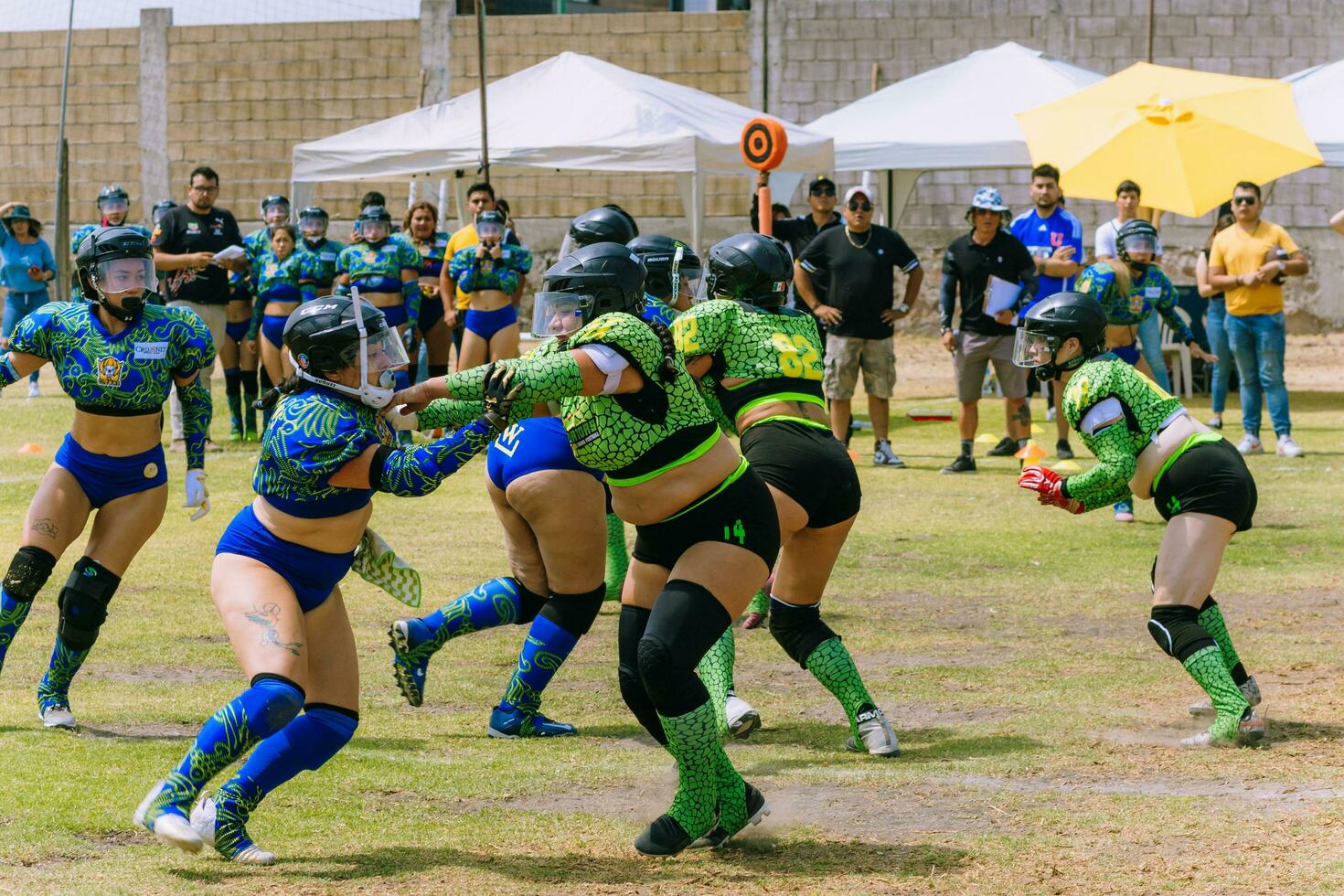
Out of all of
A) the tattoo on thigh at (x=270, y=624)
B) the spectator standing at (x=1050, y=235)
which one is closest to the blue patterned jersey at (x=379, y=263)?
the spectator standing at (x=1050, y=235)

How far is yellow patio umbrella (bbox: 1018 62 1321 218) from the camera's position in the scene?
15.4m

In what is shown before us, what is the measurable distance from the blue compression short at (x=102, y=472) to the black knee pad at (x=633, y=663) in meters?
2.47

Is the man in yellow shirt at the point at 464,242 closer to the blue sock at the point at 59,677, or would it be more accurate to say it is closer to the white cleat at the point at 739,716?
the blue sock at the point at 59,677

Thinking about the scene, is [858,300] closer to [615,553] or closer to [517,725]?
[615,553]

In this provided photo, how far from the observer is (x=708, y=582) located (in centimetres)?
509

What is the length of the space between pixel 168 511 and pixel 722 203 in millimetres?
15246

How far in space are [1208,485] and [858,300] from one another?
24.8 ft

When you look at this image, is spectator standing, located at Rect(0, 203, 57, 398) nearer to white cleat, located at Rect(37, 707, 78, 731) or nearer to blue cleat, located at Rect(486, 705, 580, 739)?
white cleat, located at Rect(37, 707, 78, 731)

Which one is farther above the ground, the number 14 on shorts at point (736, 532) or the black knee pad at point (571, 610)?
the number 14 on shorts at point (736, 532)

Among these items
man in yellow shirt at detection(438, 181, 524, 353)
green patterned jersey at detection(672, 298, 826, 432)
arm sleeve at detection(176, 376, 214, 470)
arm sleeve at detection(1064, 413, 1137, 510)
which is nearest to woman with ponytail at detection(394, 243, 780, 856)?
green patterned jersey at detection(672, 298, 826, 432)

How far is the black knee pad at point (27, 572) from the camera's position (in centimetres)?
665

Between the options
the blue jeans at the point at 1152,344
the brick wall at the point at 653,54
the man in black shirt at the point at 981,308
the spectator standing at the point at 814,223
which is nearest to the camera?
the blue jeans at the point at 1152,344

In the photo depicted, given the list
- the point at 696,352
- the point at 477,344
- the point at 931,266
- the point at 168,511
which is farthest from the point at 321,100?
the point at 696,352

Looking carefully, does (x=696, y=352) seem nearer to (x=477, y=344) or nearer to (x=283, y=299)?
(x=477, y=344)
